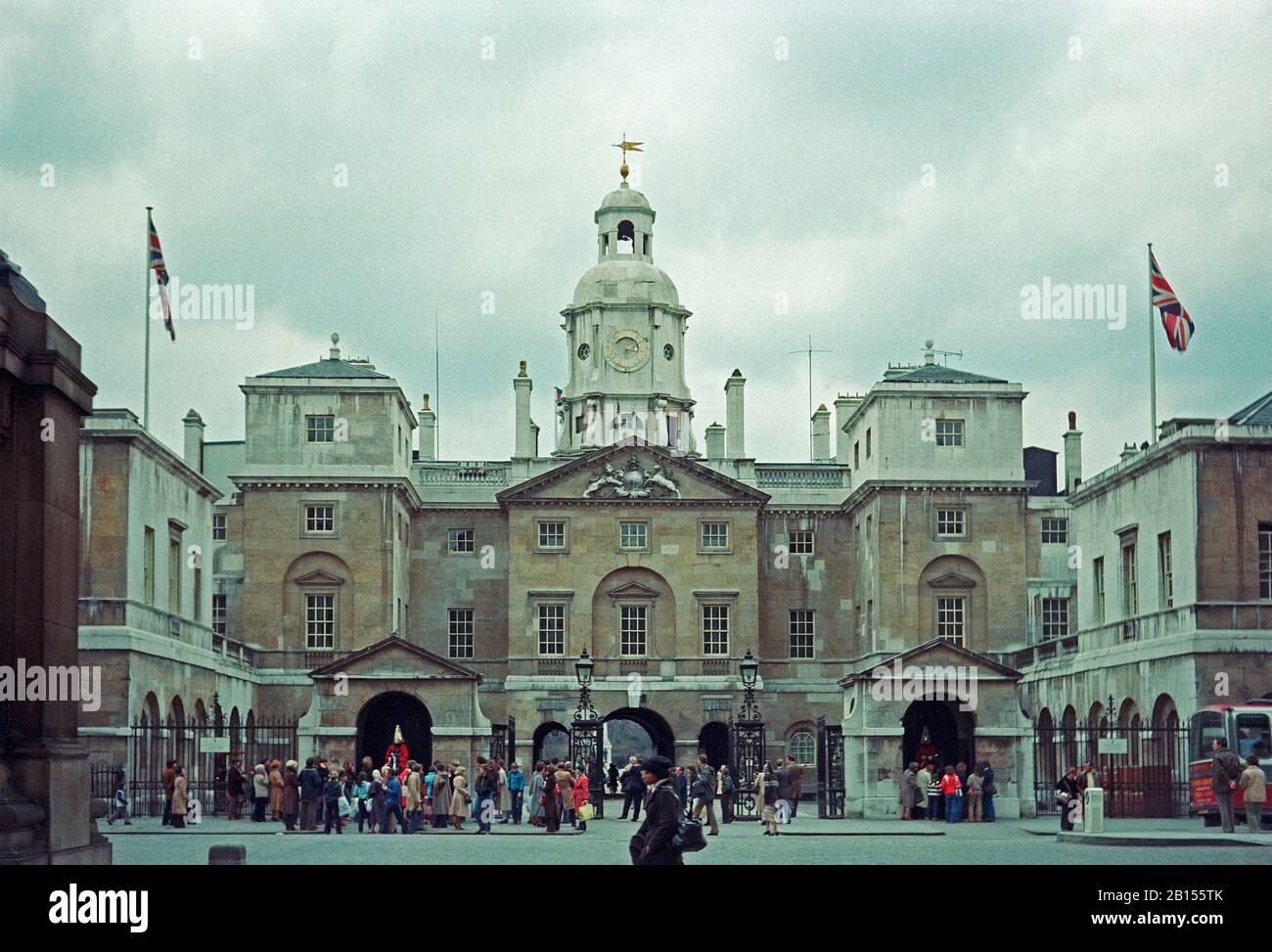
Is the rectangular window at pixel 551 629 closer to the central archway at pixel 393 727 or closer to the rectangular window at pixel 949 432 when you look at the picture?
the central archway at pixel 393 727

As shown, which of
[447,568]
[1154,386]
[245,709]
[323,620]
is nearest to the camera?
[1154,386]

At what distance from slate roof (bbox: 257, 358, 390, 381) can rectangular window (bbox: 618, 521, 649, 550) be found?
31.4 feet

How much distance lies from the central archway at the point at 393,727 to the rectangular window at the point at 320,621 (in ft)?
20.2

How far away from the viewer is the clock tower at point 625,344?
84438 mm

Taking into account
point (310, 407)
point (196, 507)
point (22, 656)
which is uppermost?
point (310, 407)

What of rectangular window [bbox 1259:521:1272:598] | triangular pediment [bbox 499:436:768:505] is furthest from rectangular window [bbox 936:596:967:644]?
rectangular window [bbox 1259:521:1272:598]

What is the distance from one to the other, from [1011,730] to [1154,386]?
10.4 metres

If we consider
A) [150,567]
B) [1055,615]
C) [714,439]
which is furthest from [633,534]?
[150,567]

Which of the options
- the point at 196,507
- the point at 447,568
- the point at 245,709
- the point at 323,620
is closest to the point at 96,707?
the point at 196,507

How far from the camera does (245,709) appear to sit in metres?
63.4

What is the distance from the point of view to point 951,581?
6838cm

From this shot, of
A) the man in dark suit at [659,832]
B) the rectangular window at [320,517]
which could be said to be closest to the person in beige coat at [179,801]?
the man in dark suit at [659,832]

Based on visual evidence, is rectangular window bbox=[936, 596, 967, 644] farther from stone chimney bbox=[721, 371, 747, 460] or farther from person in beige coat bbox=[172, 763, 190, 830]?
person in beige coat bbox=[172, 763, 190, 830]

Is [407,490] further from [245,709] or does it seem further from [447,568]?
[245,709]
